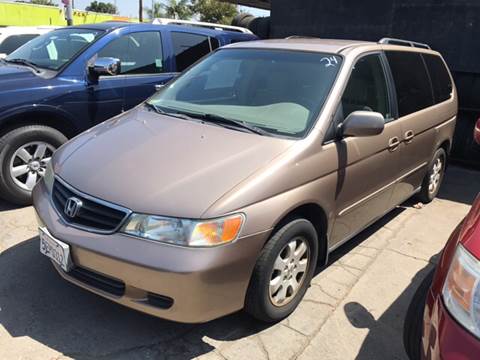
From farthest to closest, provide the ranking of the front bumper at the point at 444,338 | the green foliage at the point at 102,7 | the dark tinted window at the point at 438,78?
the green foliage at the point at 102,7, the dark tinted window at the point at 438,78, the front bumper at the point at 444,338

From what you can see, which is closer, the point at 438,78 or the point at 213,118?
the point at 213,118

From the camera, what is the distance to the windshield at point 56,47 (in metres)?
A: 4.96

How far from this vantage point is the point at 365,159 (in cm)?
344

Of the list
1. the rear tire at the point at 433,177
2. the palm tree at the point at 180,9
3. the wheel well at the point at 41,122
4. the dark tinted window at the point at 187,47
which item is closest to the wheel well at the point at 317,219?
the rear tire at the point at 433,177

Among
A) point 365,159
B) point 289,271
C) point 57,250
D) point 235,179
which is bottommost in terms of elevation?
point 289,271

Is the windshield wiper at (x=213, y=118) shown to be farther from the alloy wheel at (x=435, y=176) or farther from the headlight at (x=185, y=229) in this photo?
the alloy wheel at (x=435, y=176)

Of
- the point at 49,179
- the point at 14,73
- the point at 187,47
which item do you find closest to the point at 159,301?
the point at 49,179

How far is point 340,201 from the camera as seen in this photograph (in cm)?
323

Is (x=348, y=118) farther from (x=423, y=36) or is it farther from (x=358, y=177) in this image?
(x=423, y=36)

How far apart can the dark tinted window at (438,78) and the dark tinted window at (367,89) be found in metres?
1.30

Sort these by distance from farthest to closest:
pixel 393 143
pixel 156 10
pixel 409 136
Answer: pixel 156 10
pixel 409 136
pixel 393 143

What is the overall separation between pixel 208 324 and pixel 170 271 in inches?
30.7

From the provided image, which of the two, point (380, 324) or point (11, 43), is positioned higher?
point (11, 43)

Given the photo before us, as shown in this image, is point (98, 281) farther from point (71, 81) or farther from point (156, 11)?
point (156, 11)
